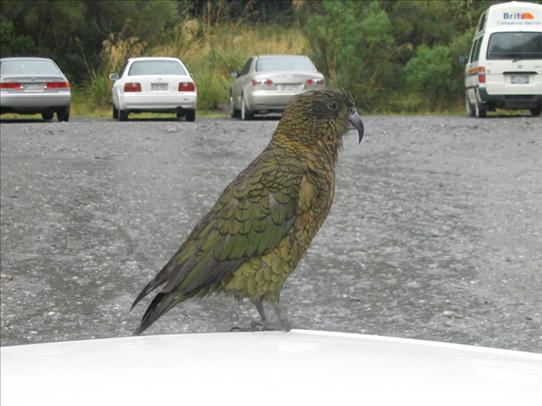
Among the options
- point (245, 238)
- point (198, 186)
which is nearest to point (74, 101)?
point (198, 186)

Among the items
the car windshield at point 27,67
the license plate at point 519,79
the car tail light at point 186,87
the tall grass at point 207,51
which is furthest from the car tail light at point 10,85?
the license plate at point 519,79

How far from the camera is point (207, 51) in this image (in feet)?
107

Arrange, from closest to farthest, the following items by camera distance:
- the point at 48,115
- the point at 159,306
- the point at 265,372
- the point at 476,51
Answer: the point at 265,372 < the point at 159,306 < the point at 476,51 < the point at 48,115

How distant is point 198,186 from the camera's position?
13.4 metres

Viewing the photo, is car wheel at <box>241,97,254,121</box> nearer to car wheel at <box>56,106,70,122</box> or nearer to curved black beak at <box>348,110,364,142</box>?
car wheel at <box>56,106,70,122</box>

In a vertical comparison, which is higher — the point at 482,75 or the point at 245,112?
the point at 482,75

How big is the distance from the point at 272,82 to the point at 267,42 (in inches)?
463

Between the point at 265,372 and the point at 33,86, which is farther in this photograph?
the point at 33,86

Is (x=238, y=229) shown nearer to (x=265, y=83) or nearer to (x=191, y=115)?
(x=265, y=83)

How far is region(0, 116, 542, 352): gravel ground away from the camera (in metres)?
8.01

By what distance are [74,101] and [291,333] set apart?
29.1 metres

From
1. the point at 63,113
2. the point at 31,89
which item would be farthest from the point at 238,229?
the point at 63,113

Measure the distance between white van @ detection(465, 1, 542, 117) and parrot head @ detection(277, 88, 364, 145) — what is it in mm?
20472

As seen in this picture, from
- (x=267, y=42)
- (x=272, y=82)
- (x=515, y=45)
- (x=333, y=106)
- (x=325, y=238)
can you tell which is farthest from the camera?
(x=267, y=42)
